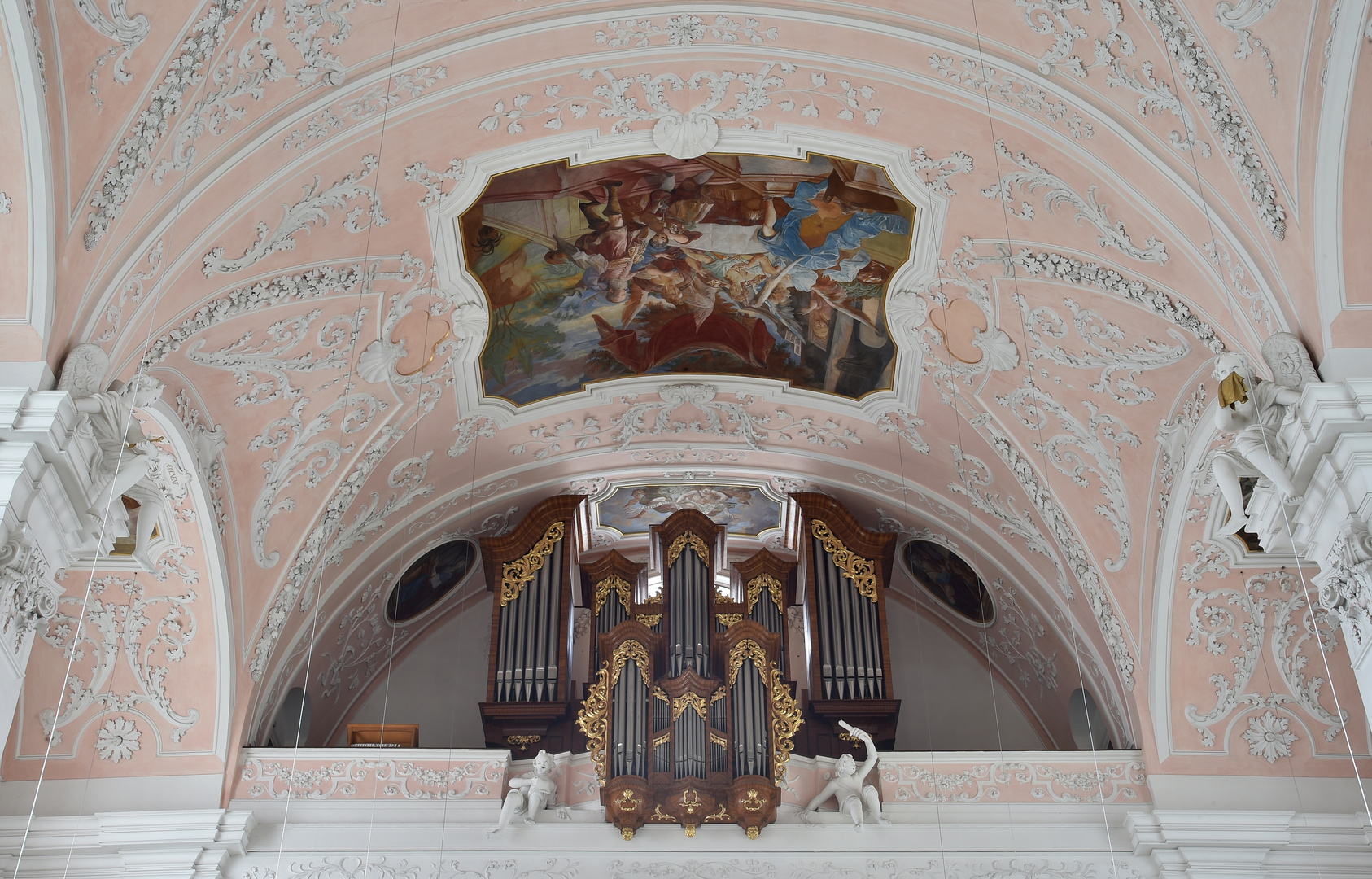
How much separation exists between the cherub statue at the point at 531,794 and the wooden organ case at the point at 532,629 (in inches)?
51.8

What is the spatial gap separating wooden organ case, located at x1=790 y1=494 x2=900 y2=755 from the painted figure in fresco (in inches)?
234

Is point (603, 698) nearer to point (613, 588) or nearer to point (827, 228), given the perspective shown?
point (613, 588)

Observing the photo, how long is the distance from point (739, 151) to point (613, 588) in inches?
240

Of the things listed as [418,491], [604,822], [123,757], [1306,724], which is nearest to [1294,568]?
[1306,724]

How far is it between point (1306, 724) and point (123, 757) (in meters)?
10.8

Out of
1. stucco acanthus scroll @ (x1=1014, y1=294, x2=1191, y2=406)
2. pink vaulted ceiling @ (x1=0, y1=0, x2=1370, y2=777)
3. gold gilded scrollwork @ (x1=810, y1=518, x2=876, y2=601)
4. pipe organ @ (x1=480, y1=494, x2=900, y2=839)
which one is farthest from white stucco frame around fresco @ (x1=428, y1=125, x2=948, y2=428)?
pipe organ @ (x1=480, y1=494, x2=900, y2=839)

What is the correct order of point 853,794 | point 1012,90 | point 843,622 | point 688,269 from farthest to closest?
point 843,622 → point 688,269 → point 853,794 → point 1012,90

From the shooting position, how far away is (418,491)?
13547 mm

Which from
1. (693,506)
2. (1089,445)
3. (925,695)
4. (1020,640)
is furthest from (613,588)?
(1089,445)

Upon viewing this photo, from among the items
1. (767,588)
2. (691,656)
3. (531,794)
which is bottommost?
(531,794)

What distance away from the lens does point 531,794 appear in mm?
11312

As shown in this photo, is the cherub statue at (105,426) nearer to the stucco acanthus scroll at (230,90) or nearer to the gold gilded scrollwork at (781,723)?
the stucco acanthus scroll at (230,90)

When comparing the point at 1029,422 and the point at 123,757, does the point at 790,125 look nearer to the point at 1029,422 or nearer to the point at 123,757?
the point at 1029,422

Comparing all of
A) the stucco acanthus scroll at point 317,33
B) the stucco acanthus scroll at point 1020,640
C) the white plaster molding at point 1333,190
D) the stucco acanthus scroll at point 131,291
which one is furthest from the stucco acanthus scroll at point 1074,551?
the stucco acanthus scroll at point 131,291
